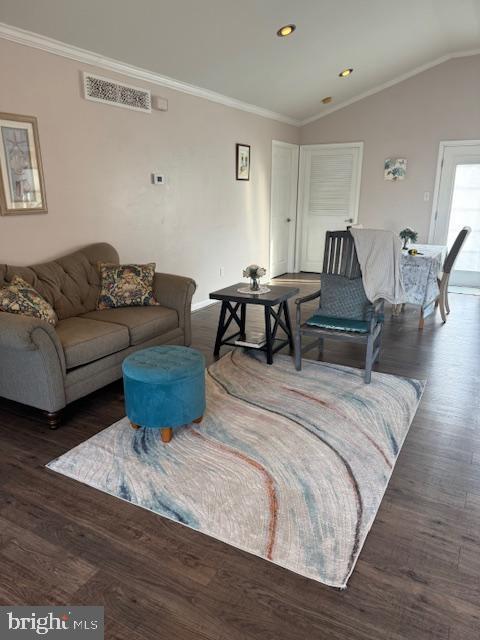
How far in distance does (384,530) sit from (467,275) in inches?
217

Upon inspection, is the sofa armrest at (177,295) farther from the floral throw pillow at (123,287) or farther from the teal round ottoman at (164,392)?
the teal round ottoman at (164,392)

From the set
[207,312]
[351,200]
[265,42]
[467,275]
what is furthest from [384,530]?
[351,200]

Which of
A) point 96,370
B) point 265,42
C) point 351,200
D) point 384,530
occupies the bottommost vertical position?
point 384,530

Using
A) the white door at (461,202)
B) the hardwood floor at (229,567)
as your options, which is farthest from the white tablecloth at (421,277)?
the hardwood floor at (229,567)

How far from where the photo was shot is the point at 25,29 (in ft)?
10.1

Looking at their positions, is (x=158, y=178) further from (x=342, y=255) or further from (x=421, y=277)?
(x=421, y=277)

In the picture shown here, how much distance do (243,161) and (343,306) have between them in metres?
3.16

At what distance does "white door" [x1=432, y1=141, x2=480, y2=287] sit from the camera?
6.16m

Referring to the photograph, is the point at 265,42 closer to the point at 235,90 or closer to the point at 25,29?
the point at 235,90

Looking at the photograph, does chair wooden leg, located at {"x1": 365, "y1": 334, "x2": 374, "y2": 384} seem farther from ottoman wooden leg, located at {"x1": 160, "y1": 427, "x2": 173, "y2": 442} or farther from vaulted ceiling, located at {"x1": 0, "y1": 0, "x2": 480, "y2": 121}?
vaulted ceiling, located at {"x1": 0, "y1": 0, "x2": 480, "y2": 121}

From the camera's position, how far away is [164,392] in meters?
2.44

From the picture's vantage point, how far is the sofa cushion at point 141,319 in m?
3.26

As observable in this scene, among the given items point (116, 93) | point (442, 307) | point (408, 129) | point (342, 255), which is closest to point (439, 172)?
point (408, 129)

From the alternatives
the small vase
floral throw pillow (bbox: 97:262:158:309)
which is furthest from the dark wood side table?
floral throw pillow (bbox: 97:262:158:309)
